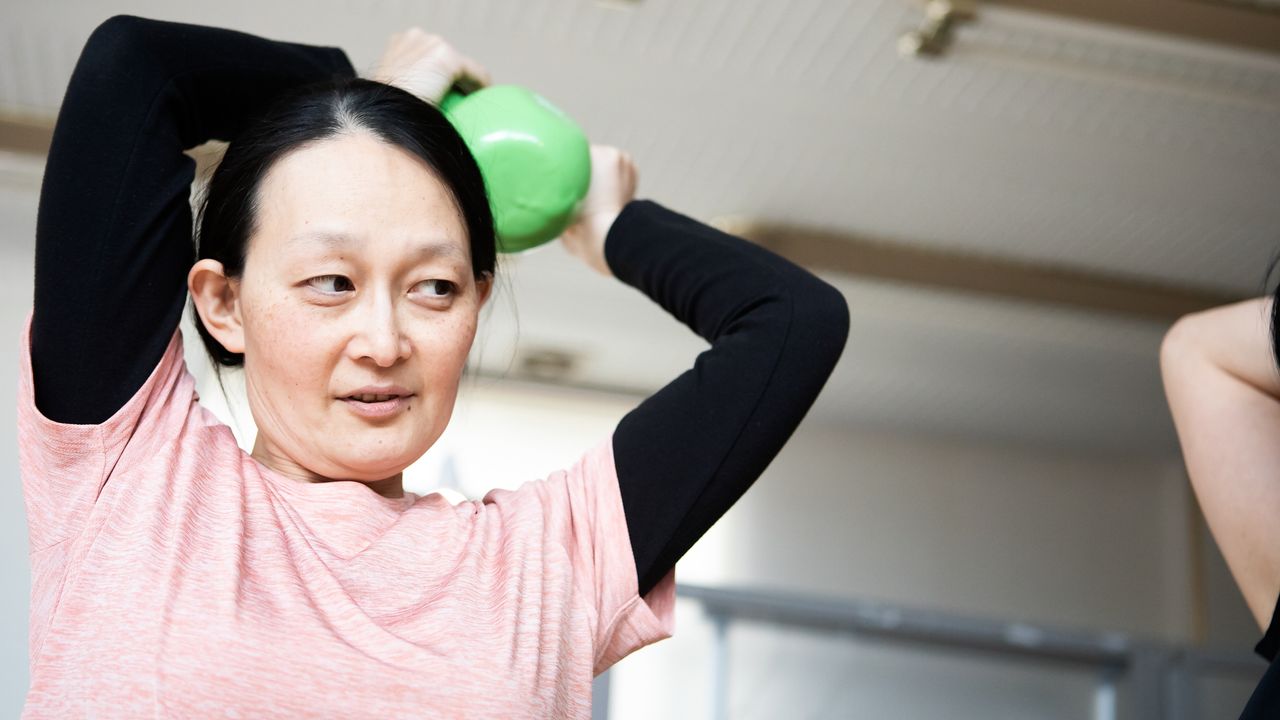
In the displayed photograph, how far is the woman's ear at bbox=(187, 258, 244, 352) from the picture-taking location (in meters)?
0.89

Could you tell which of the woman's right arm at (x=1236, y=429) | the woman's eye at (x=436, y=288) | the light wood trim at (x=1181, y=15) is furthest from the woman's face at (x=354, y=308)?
the light wood trim at (x=1181, y=15)

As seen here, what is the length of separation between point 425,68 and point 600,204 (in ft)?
0.59

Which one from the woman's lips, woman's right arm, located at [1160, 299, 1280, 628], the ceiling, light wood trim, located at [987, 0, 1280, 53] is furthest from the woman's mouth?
light wood trim, located at [987, 0, 1280, 53]

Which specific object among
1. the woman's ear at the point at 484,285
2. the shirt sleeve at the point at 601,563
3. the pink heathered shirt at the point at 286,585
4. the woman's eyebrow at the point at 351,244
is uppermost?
the woman's eyebrow at the point at 351,244

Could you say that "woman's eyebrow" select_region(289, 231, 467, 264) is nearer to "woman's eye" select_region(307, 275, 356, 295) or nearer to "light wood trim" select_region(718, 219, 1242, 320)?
"woman's eye" select_region(307, 275, 356, 295)

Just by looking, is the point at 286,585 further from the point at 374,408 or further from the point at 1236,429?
the point at 1236,429

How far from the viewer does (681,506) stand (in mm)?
888

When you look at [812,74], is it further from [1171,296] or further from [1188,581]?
[1188,581]

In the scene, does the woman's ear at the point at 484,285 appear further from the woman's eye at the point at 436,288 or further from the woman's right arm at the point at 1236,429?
the woman's right arm at the point at 1236,429

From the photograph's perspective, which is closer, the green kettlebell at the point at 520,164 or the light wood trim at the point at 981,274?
the green kettlebell at the point at 520,164

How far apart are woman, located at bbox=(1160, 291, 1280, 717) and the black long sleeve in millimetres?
349

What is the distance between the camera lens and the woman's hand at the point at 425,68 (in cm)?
107

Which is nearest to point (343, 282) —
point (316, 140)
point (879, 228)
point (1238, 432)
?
point (316, 140)

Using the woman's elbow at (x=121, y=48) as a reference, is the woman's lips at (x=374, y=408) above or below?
below
